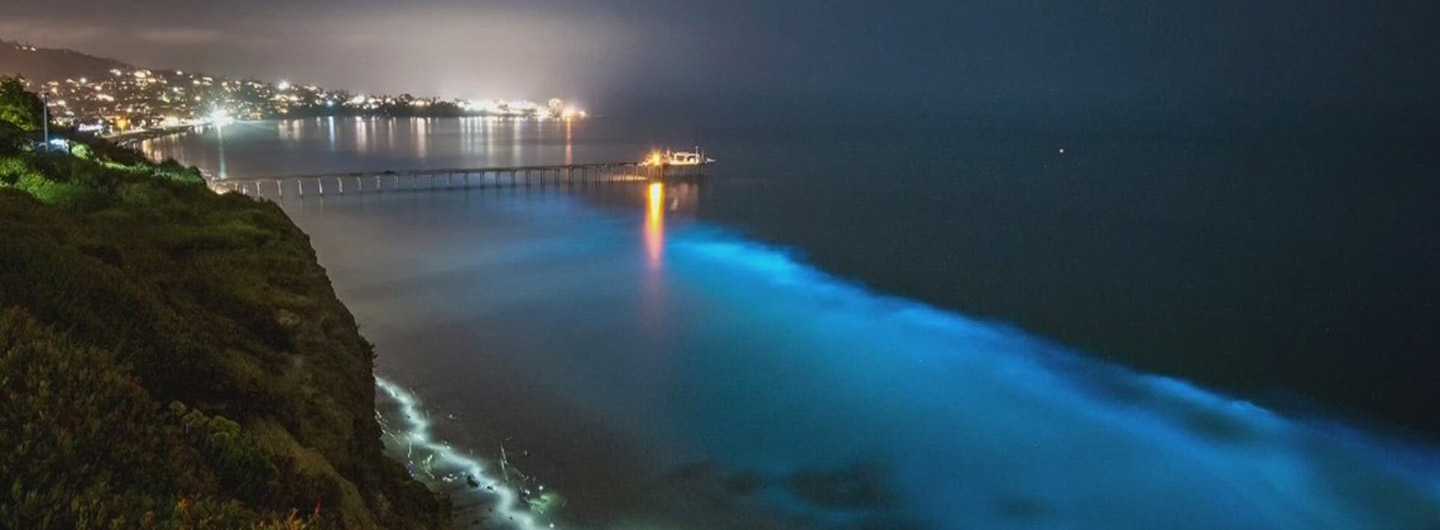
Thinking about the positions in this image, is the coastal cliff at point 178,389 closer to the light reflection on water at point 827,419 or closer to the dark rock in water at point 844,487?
the light reflection on water at point 827,419

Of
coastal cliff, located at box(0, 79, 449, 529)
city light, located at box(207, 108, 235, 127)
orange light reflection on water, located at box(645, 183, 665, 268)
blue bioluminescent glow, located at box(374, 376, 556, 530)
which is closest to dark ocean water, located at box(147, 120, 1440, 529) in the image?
blue bioluminescent glow, located at box(374, 376, 556, 530)

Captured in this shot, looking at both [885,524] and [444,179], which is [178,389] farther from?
[444,179]

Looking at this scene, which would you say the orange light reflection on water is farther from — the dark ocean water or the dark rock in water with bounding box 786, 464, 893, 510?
the dark rock in water with bounding box 786, 464, 893, 510

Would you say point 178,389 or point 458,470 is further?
point 458,470

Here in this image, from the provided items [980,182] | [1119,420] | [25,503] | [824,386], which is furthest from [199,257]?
[980,182]

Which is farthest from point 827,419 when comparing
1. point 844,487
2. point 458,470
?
point 458,470

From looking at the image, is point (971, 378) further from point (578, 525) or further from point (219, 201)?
point (219, 201)

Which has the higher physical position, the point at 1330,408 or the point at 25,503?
the point at 25,503
